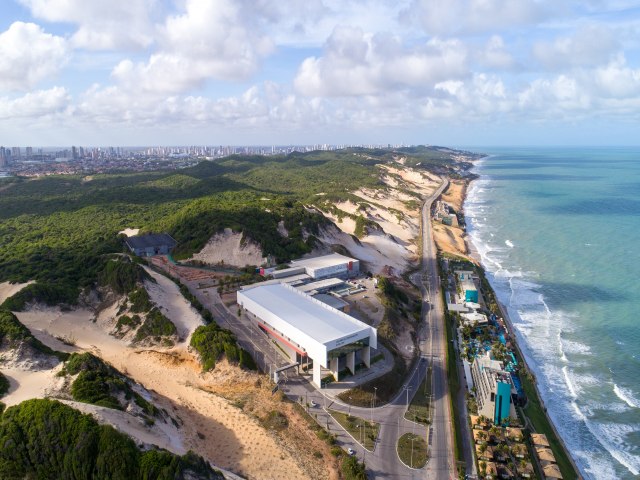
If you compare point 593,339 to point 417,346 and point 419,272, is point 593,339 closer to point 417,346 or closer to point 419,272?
point 417,346

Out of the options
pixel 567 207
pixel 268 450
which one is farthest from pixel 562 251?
pixel 268 450

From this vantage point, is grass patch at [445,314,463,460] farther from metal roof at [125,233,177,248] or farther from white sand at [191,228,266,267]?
metal roof at [125,233,177,248]

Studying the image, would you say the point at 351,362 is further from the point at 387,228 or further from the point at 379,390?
the point at 387,228

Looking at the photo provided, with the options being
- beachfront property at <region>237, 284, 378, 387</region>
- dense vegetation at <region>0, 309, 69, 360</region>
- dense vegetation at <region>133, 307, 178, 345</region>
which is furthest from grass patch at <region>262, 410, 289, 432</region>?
dense vegetation at <region>0, 309, 69, 360</region>

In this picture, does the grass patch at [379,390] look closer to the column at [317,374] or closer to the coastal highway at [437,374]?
the column at [317,374]

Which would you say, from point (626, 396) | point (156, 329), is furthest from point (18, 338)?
point (626, 396)

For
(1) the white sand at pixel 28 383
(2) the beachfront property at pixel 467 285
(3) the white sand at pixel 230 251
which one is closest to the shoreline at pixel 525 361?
(2) the beachfront property at pixel 467 285
